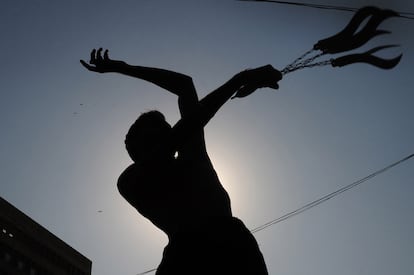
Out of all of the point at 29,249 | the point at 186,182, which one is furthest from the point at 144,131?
the point at 29,249

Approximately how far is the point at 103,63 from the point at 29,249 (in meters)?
70.5

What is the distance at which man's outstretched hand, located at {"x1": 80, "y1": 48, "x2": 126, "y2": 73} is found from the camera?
97.5 inches

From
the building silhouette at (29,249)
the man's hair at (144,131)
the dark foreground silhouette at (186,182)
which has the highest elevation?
the building silhouette at (29,249)

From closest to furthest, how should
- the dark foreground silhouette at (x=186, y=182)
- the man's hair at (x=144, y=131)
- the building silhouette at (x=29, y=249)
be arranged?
the dark foreground silhouette at (x=186, y=182)
the man's hair at (x=144, y=131)
the building silhouette at (x=29, y=249)

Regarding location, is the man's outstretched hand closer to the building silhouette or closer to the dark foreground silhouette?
the dark foreground silhouette

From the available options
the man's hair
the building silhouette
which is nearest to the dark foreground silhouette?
the man's hair

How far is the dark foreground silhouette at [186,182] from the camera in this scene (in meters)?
1.97

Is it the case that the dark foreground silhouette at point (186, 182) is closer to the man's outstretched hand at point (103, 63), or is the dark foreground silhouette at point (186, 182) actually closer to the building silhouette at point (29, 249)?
the man's outstretched hand at point (103, 63)

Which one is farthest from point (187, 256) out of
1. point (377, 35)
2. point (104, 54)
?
point (377, 35)

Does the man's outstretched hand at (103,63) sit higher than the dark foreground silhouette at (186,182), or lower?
higher

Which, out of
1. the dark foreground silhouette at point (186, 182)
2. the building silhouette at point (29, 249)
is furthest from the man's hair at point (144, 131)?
the building silhouette at point (29, 249)

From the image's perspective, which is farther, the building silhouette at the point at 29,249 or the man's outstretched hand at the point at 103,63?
the building silhouette at the point at 29,249

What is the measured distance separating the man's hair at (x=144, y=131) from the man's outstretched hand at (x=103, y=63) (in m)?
0.29

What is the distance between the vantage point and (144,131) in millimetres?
2400
